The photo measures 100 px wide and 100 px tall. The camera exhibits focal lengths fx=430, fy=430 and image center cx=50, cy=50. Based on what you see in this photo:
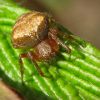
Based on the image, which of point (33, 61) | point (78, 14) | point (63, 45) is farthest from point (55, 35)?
point (78, 14)

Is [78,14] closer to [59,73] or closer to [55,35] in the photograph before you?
[55,35]

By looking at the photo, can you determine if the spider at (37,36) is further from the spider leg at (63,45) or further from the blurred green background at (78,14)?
the blurred green background at (78,14)

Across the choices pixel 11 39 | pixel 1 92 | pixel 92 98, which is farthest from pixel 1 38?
pixel 1 92

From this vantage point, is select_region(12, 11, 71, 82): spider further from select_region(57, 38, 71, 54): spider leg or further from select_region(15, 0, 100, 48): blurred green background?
select_region(15, 0, 100, 48): blurred green background

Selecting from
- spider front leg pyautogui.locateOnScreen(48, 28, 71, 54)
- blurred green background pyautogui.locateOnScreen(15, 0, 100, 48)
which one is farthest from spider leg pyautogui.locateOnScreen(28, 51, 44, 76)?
blurred green background pyautogui.locateOnScreen(15, 0, 100, 48)

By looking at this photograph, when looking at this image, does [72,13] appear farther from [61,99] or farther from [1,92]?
[1,92]
